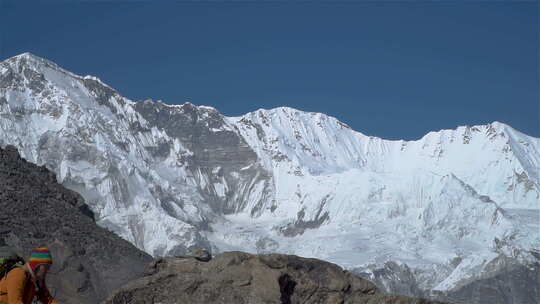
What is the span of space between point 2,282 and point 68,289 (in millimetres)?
39455

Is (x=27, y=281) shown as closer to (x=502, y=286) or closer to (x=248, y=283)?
(x=248, y=283)

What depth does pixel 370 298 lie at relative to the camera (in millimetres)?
15516

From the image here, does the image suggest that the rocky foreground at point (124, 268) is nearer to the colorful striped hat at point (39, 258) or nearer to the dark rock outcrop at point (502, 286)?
the colorful striped hat at point (39, 258)

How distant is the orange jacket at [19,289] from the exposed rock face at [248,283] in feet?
15.1

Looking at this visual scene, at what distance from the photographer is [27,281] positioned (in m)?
9.45

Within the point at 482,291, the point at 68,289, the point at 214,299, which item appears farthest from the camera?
the point at 482,291

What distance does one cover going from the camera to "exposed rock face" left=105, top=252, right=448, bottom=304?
46.3 feet

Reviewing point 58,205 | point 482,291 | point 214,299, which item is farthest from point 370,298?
point 482,291

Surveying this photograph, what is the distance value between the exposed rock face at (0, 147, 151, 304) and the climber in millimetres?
36492

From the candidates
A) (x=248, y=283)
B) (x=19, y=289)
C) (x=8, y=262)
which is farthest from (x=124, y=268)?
(x=19, y=289)

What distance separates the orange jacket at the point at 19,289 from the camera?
9292mm

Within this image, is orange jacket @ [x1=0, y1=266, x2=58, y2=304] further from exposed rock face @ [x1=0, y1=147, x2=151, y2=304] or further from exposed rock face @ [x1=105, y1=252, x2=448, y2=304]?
exposed rock face @ [x1=0, y1=147, x2=151, y2=304]

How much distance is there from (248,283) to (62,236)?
42399 millimetres

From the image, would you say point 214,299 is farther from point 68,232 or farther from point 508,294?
point 508,294
